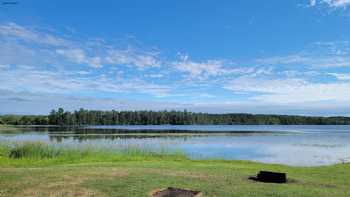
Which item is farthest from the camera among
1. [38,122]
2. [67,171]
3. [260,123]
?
A: [260,123]

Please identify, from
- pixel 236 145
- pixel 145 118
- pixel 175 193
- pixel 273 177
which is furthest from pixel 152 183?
pixel 145 118

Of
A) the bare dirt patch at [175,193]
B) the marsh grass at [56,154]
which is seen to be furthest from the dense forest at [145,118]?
the bare dirt patch at [175,193]

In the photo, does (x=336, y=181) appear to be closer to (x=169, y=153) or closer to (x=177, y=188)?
(x=177, y=188)

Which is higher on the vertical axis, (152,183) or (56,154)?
(152,183)

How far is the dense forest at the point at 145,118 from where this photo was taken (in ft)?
376

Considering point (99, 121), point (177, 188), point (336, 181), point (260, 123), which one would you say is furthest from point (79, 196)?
point (260, 123)

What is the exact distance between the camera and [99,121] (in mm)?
124375

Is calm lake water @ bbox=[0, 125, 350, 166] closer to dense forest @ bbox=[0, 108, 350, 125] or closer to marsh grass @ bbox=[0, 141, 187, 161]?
marsh grass @ bbox=[0, 141, 187, 161]

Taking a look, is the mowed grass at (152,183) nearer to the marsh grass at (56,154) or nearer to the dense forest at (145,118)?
the marsh grass at (56,154)

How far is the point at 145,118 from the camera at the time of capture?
126312 millimetres

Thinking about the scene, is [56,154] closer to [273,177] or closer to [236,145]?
[273,177]

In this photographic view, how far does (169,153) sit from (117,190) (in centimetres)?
1249

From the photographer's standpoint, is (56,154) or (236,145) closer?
(56,154)

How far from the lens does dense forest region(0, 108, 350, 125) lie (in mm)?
114750
